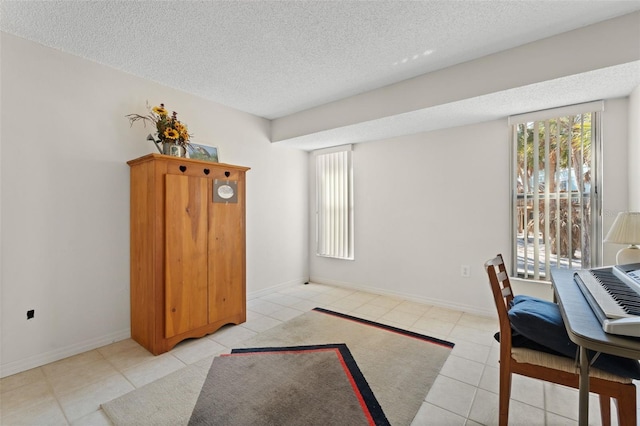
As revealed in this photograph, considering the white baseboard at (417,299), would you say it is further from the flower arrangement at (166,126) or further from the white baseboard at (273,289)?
the flower arrangement at (166,126)

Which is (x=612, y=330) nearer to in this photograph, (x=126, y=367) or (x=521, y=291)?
(x=521, y=291)

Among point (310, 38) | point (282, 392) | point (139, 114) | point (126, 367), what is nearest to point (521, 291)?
point (282, 392)

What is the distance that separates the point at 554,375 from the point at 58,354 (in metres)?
3.47

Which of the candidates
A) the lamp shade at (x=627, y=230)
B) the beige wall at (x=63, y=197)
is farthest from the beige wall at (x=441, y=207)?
the beige wall at (x=63, y=197)

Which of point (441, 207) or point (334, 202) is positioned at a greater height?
point (334, 202)

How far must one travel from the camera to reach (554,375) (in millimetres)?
1396

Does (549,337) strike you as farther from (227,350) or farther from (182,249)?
(182,249)

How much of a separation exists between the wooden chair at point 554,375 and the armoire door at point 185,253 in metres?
2.38

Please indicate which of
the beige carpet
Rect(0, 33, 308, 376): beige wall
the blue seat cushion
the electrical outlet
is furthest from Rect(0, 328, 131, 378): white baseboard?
the electrical outlet

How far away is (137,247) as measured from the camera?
104 inches

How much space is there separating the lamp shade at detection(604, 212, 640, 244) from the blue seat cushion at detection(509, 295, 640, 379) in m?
0.80

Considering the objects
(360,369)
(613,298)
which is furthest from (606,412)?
(360,369)

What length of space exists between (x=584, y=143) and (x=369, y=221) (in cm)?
247

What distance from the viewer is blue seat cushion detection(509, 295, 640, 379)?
125cm
